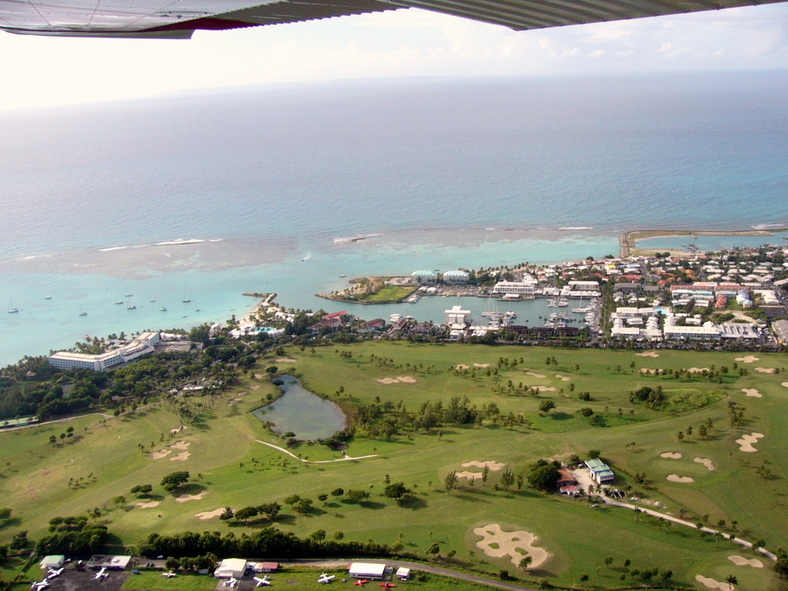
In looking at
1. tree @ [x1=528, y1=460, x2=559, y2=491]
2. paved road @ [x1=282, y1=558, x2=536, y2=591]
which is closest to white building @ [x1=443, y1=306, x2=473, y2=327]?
tree @ [x1=528, y1=460, x2=559, y2=491]

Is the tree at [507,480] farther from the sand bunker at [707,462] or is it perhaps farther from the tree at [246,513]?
the tree at [246,513]

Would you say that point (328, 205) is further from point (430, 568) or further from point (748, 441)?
point (430, 568)

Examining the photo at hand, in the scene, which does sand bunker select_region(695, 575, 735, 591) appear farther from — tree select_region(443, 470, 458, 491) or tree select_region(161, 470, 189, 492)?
tree select_region(161, 470, 189, 492)

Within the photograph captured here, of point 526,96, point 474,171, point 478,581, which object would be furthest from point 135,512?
point 526,96

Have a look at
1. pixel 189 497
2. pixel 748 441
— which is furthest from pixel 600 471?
pixel 189 497

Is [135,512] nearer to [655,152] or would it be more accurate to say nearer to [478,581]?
[478,581]

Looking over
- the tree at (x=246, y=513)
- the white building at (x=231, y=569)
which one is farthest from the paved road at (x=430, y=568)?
the tree at (x=246, y=513)
